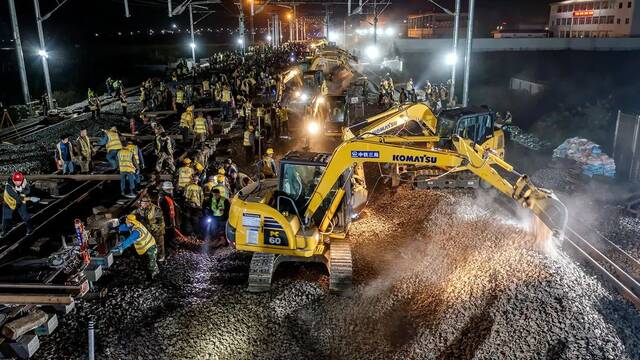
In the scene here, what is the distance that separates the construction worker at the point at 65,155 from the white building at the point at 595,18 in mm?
52444

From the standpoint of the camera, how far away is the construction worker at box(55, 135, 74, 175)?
14790 millimetres

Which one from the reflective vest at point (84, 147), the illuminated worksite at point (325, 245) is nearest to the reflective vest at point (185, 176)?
the illuminated worksite at point (325, 245)

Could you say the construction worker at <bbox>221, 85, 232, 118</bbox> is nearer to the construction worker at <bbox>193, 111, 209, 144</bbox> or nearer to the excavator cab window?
the construction worker at <bbox>193, 111, 209, 144</bbox>

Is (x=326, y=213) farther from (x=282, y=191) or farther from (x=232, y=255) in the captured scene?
(x=232, y=255)

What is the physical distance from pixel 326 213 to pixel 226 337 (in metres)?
2.80

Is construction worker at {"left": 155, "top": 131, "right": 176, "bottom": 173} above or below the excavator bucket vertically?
below

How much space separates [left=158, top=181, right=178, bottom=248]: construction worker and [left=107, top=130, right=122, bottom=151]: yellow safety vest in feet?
13.5

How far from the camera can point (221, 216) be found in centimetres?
1124

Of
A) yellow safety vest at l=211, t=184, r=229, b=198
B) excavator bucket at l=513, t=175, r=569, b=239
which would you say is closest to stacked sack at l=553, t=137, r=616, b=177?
excavator bucket at l=513, t=175, r=569, b=239

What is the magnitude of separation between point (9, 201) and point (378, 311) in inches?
337

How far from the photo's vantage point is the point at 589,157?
1559 centimetres

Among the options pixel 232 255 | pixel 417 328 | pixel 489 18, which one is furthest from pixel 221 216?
pixel 489 18

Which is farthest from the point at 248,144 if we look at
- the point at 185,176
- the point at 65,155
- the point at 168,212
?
the point at 168,212

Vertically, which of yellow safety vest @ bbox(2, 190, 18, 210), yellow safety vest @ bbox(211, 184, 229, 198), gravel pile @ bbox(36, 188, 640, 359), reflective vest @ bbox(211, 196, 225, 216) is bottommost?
gravel pile @ bbox(36, 188, 640, 359)
